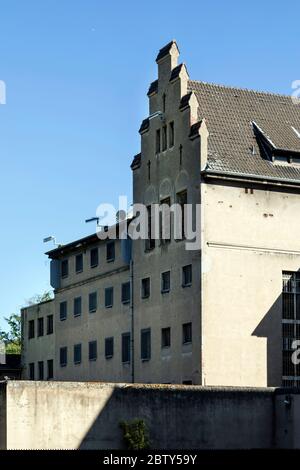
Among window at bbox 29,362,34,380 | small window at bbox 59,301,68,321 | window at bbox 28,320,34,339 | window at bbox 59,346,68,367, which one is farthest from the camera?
window at bbox 28,320,34,339

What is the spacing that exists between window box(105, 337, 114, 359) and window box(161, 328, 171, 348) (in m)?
7.22

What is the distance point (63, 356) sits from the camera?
83.7 metres

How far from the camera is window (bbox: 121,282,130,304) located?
244ft

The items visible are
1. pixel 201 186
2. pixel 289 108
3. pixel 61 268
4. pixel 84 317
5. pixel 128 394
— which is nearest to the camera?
pixel 128 394

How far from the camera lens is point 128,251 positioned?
243 feet

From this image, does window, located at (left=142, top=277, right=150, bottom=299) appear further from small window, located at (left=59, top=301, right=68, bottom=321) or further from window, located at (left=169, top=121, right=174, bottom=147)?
small window, located at (left=59, top=301, right=68, bottom=321)

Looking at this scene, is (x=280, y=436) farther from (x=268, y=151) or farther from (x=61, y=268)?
(x=61, y=268)

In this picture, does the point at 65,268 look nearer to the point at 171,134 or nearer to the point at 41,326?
the point at 41,326

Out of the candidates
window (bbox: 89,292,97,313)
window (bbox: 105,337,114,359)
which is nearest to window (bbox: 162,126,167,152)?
window (bbox: 105,337,114,359)

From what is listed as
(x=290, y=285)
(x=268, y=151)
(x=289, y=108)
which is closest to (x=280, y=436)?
(x=290, y=285)

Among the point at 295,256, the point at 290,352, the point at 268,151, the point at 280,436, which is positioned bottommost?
the point at 280,436

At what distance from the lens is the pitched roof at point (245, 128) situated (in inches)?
2662

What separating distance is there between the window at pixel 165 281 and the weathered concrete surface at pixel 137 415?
12679mm

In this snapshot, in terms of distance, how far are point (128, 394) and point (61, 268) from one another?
32529 millimetres
